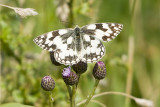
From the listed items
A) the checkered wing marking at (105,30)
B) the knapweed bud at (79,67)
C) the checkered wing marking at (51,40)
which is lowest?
the knapweed bud at (79,67)

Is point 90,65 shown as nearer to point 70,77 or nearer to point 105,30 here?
point 105,30

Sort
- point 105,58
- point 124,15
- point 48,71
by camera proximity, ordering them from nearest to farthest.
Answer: point 48,71 < point 105,58 < point 124,15

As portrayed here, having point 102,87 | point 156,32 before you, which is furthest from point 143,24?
point 102,87

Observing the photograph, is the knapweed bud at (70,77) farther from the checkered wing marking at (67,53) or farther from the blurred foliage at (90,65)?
the blurred foliage at (90,65)

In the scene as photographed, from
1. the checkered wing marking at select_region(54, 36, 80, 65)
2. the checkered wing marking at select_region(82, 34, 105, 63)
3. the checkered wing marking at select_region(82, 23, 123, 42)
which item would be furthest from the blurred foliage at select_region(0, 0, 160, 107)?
the checkered wing marking at select_region(82, 23, 123, 42)

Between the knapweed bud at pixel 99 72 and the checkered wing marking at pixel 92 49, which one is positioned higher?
the checkered wing marking at pixel 92 49

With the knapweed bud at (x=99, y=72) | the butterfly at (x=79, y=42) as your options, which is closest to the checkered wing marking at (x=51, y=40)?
the butterfly at (x=79, y=42)

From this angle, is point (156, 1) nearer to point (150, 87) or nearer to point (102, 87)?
point (150, 87)
